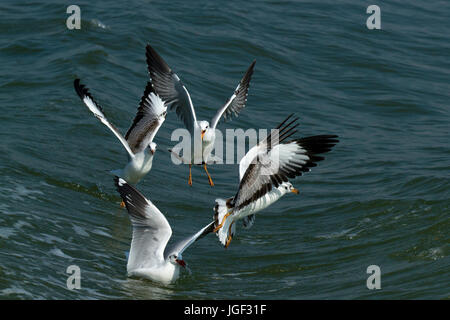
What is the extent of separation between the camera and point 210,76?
15.2m

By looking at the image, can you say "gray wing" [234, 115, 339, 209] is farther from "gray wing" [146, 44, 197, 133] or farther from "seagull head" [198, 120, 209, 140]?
"gray wing" [146, 44, 197, 133]

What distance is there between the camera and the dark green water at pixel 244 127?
7.52 meters

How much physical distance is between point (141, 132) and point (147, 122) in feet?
0.68

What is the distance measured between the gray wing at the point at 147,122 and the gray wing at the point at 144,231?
256 centimetres

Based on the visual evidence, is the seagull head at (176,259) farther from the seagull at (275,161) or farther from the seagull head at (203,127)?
the seagull head at (203,127)

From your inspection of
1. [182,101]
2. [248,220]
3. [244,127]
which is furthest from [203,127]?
[244,127]

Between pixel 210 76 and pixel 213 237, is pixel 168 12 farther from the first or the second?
pixel 213 237

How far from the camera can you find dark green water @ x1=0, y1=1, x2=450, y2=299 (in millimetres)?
7520

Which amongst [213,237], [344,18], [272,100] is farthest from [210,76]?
[213,237]

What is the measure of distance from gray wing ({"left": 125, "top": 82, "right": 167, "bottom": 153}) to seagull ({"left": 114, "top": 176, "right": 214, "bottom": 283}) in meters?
2.58

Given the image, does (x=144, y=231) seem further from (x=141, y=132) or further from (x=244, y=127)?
(x=244, y=127)

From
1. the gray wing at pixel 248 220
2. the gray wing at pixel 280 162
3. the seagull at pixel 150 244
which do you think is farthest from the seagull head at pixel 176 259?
the gray wing at pixel 248 220

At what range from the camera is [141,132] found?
32.9 ft

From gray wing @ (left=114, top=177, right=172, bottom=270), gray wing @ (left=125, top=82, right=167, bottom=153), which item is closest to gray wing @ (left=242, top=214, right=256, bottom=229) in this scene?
gray wing @ (left=114, top=177, right=172, bottom=270)
